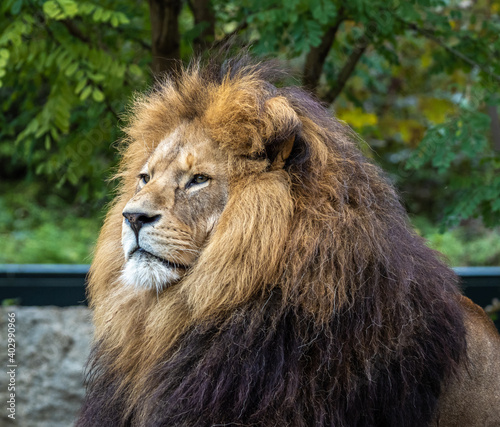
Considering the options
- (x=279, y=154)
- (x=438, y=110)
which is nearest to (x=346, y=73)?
(x=438, y=110)

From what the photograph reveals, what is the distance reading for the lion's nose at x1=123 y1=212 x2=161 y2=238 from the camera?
2.47 metres

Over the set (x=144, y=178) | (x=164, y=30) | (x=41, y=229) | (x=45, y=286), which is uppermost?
(x=164, y=30)

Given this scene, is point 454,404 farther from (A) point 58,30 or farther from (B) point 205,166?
(A) point 58,30

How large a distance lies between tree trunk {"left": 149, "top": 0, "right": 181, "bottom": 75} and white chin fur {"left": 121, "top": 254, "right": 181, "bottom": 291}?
2.09m

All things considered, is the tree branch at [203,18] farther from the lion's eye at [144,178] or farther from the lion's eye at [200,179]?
the lion's eye at [200,179]

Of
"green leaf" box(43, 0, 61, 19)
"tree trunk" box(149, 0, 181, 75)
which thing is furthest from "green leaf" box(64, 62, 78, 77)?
"tree trunk" box(149, 0, 181, 75)

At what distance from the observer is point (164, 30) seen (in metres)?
4.31

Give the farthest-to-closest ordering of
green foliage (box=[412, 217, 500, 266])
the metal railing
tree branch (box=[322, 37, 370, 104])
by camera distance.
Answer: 1. green foliage (box=[412, 217, 500, 266])
2. the metal railing
3. tree branch (box=[322, 37, 370, 104])

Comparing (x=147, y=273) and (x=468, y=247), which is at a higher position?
(x=147, y=273)

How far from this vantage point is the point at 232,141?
268cm

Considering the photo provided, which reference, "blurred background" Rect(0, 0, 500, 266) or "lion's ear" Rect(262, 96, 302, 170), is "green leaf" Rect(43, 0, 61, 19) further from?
"lion's ear" Rect(262, 96, 302, 170)

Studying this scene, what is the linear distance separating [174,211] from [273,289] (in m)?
0.50

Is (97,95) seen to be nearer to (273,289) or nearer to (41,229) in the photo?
(273,289)

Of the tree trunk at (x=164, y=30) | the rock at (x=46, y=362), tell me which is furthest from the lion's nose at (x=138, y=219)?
the rock at (x=46, y=362)
